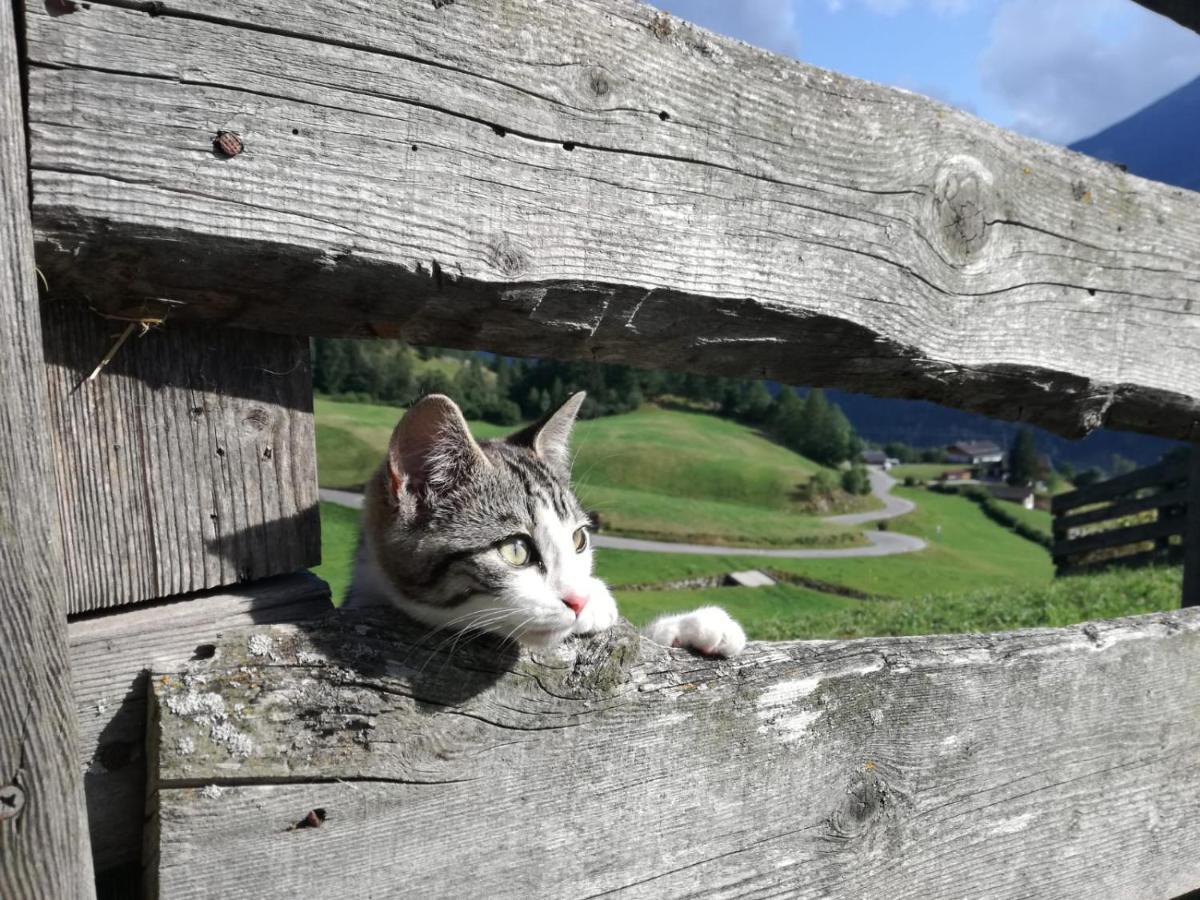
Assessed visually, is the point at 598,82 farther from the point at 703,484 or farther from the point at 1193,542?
the point at 703,484

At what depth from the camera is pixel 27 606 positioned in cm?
104

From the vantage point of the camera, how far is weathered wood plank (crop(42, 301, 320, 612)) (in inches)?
46.3

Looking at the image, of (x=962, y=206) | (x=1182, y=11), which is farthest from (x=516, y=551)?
(x=1182, y=11)

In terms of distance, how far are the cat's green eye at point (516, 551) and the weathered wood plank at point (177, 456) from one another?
620 mm

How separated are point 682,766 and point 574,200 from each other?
102cm

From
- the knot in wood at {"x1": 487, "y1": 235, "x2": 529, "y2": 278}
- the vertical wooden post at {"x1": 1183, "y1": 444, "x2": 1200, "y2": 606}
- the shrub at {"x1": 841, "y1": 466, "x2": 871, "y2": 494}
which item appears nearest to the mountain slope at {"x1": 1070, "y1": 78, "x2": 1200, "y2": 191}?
the shrub at {"x1": 841, "y1": 466, "x2": 871, "y2": 494}

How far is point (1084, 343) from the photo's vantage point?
6.32ft

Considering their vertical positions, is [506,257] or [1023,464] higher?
[506,257]

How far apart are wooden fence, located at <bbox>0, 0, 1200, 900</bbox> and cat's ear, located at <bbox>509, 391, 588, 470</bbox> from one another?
0.76 meters

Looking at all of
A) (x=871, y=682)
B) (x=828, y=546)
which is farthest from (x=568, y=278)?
(x=828, y=546)

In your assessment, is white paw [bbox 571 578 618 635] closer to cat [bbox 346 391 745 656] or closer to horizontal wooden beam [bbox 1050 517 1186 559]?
cat [bbox 346 391 745 656]

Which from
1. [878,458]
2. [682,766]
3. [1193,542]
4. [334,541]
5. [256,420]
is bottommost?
[878,458]

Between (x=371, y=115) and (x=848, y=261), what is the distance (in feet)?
2.92

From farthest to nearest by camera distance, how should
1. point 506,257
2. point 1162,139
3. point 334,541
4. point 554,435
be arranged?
point 1162,139 < point 334,541 < point 554,435 < point 506,257
